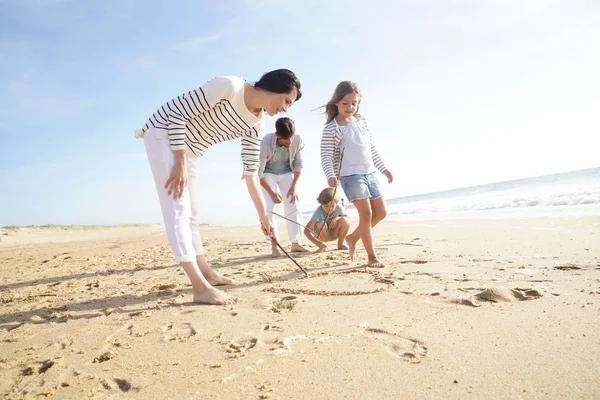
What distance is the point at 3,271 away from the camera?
490 cm

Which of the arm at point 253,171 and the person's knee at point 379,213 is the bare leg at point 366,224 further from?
the arm at point 253,171

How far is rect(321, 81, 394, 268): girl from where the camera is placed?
12.5ft

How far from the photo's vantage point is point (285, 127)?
466 cm

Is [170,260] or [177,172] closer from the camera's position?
[177,172]

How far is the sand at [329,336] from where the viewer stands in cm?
133

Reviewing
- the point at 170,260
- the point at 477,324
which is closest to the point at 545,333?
the point at 477,324

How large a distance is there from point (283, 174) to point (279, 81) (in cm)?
254

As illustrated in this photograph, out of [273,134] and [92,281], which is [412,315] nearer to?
[92,281]

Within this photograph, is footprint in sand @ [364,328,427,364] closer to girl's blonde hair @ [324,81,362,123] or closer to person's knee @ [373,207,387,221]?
person's knee @ [373,207,387,221]

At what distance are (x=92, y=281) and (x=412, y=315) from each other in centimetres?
318

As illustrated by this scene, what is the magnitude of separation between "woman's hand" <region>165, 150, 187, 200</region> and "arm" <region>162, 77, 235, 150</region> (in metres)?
0.06

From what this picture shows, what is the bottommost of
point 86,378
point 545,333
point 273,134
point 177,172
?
point 545,333

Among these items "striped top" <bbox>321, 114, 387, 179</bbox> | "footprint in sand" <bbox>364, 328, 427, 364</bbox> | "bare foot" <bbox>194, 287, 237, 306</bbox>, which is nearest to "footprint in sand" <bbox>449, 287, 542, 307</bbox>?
"footprint in sand" <bbox>364, 328, 427, 364</bbox>

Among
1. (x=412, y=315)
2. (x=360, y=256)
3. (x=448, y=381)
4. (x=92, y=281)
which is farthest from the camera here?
(x=360, y=256)
